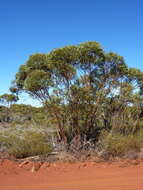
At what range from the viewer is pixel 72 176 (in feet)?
21.9

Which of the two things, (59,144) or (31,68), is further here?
(31,68)

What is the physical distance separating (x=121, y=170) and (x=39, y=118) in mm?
5884

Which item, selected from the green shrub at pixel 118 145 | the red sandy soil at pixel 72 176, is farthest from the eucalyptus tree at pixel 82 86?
the red sandy soil at pixel 72 176

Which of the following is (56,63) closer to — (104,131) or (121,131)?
(104,131)

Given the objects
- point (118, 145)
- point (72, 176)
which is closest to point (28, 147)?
point (72, 176)

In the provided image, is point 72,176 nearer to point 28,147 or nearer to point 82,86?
point 28,147

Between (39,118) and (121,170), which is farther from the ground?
(39,118)

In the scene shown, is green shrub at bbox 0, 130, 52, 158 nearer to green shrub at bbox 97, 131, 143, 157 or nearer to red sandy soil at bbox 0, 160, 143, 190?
red sandy soil at bbox 0, 160, 143, 190

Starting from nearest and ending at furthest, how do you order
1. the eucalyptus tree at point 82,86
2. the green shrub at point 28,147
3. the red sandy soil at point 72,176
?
the red sandy soil at point 72,176 → the green shrub at point 28,147 → the eucalyptus tree at point 82,86

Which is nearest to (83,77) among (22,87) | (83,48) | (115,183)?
(83,48)

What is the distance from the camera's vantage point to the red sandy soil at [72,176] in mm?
5746

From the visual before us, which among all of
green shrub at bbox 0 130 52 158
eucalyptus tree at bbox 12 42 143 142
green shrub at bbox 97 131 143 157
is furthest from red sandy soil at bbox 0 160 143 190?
eucalyptus tree at bbox 12 42 143 142

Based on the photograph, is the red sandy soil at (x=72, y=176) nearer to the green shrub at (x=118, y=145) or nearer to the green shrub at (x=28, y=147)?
the green shrub at (x=118, y=145)

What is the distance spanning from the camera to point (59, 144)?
9.52m
